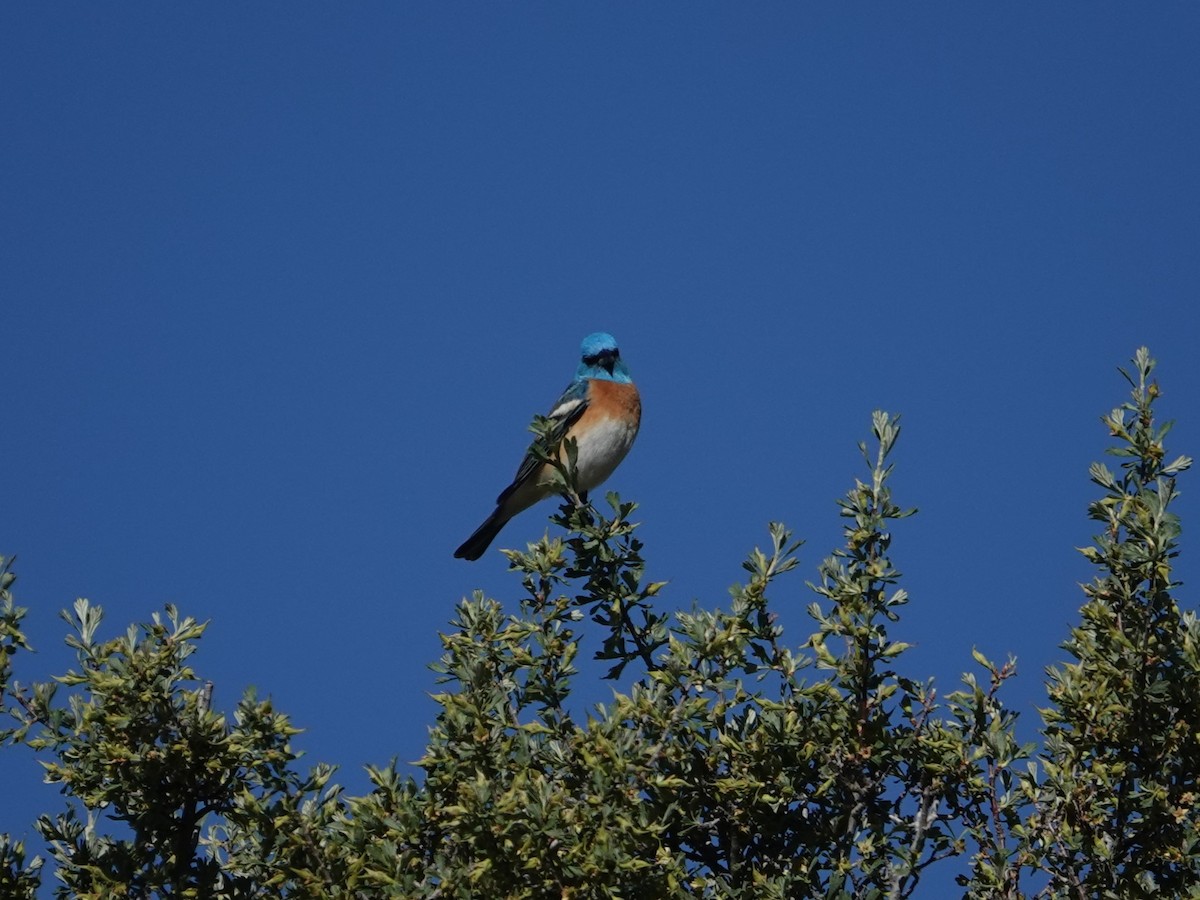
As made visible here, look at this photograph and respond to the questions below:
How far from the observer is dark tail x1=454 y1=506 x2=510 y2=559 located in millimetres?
10547

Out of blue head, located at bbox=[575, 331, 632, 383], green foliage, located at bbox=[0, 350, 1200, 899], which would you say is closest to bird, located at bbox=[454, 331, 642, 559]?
blue head, located at bbox=[575, 331, 632, 383]

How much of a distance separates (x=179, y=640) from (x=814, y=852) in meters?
2.32

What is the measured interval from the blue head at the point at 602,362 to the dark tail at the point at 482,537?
1.14 metres

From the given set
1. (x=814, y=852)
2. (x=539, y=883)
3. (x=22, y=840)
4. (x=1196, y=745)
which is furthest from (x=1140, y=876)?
(x=22, y=840)

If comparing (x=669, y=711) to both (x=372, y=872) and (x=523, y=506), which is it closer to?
(x=372, y=872)

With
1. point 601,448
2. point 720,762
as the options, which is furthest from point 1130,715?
point 601,448

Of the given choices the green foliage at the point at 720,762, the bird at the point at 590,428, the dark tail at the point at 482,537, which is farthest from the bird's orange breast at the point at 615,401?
the green foliage at the point at 720,762

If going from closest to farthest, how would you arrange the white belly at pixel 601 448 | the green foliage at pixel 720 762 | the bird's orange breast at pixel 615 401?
the green foliage at pixel 720 762 → the white belly at pixel 601 448 → the bird's orange breast at pixel 615 401

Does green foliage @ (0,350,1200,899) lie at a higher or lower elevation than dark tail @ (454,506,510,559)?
lower

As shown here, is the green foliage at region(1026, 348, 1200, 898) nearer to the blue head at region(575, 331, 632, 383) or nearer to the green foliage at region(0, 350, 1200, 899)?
the green foliage at region(0, 350, 1200, 899)

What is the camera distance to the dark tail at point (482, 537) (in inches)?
415

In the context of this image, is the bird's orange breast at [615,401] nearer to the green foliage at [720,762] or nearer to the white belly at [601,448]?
the white belly at [601,448]

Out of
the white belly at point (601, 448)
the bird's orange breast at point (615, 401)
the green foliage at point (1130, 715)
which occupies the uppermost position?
the bird's orange breast at point (615, 401)

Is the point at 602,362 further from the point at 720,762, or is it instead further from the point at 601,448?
the point at 720,762
